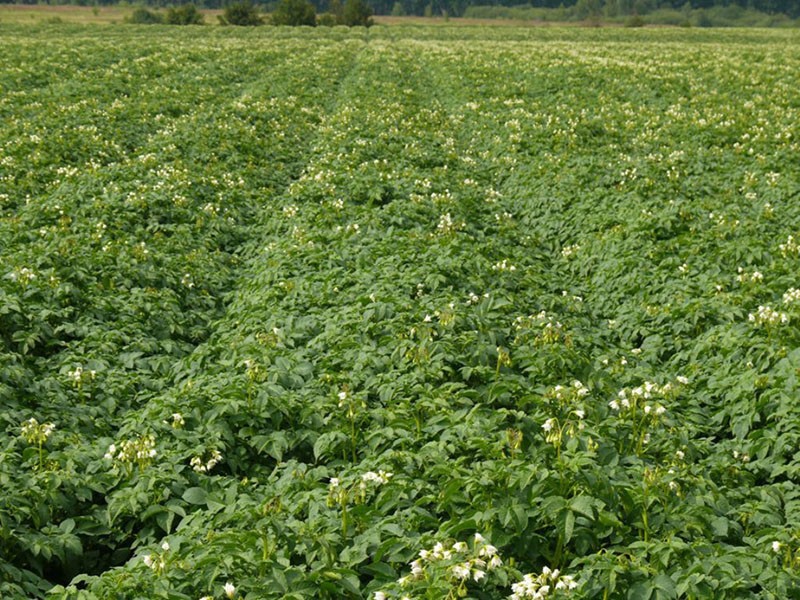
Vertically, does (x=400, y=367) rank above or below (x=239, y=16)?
below

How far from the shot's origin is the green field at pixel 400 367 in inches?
199

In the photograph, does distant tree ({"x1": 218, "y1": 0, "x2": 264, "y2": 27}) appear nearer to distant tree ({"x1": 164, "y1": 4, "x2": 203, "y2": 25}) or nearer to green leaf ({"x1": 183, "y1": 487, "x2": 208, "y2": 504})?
distant tree ({"x1": 164, "y1": 4, "x2": 203, "y2": 25})

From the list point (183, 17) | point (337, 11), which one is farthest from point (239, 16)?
point (337, 11)

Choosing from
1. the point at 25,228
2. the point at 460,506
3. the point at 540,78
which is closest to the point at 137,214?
the point at 25,228

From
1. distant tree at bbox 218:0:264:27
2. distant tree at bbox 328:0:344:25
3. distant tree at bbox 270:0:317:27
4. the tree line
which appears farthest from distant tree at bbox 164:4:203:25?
the tree line

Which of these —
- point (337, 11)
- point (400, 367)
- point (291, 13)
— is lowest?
point (400, 367)

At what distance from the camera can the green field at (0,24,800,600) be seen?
505 cm

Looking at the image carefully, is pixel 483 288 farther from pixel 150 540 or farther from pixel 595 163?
pixel 595 163

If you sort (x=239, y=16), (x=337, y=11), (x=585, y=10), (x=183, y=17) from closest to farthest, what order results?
(x=239, y=16) < (x=183, y=17) < (x=337, y=11) < (x=585, y=10)

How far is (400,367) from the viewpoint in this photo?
301 inches

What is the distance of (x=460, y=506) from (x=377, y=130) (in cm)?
1775

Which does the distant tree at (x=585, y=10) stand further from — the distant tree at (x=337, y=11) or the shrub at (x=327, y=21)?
the shrub at (x=327, y=21)

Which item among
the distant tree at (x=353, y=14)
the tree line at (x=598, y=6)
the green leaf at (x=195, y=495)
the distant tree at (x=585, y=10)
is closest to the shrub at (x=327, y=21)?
the distant tree at (x=353, y=14)

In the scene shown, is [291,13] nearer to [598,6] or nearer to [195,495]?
[195,495]
